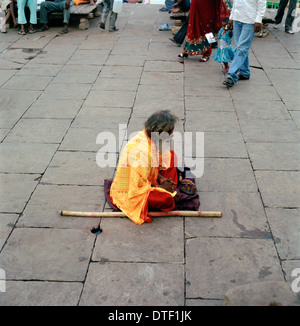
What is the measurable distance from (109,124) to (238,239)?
8.39ft

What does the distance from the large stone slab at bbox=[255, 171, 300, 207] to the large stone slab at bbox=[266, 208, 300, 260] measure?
0.39 ft

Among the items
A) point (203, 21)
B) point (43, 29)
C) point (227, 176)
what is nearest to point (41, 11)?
point (43, 29)

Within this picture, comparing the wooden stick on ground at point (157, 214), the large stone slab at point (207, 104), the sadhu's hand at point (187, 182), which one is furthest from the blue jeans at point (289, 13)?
the wooden stick on ground at point (157, 214)

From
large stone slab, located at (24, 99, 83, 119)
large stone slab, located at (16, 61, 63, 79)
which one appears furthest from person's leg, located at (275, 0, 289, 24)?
large stone slab, located at (24, 99, 83, 119)

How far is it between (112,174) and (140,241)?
1.08 metres

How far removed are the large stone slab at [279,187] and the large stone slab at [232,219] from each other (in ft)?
0.40

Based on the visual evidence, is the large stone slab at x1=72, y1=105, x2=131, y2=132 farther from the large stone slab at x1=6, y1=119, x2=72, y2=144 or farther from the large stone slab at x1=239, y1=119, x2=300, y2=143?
the large stone slab at x1=239, y1=119, x2=300, y2=143

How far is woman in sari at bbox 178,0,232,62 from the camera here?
6.87m

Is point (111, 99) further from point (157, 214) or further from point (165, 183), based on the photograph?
point (157, 214)

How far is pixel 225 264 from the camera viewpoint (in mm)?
2996

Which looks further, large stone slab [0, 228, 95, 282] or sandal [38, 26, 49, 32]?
sandal [38, 26, 49, 32]
